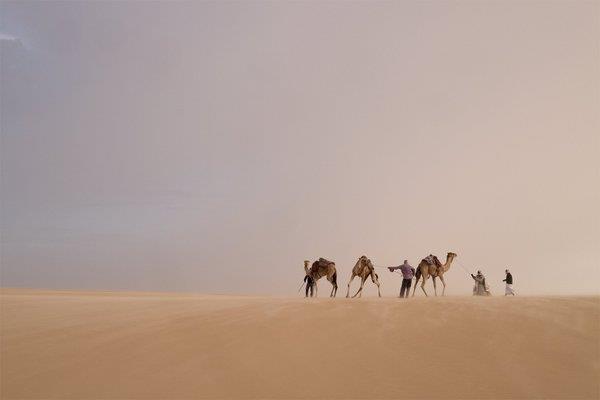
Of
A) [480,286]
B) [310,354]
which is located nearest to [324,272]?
[480,286]

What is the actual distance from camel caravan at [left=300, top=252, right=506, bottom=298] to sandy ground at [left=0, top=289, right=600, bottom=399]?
331 inches

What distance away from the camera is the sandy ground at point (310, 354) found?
616cm

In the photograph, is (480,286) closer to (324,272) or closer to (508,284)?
(508,284)

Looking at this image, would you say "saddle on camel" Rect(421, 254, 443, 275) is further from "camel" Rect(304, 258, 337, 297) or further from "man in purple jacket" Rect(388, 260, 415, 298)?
"camel" Rect(304, 258, 337, 297)

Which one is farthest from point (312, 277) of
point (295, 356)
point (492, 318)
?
point (295, 356)

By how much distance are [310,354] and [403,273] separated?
11.9 m

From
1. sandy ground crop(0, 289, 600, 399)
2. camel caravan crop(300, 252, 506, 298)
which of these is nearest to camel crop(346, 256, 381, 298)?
camel caravan crop(300, 252, 506, 298)

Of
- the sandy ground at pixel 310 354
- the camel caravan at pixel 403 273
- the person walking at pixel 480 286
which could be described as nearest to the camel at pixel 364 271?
the camel caravan at pixel 403 273

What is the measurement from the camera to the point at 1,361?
703cm

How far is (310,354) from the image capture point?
7.24m

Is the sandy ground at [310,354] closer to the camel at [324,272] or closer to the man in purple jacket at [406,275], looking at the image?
the man in purple jacket at [406,275]

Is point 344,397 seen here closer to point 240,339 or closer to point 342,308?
point 240,339

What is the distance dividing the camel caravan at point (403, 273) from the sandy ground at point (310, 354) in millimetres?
8401

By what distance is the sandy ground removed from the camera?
6160 millimetres
